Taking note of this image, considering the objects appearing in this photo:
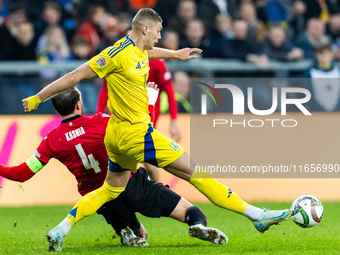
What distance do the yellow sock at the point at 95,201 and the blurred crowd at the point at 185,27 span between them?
5.69m

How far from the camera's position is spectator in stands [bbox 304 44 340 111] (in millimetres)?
9906

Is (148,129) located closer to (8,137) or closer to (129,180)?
(129,180)

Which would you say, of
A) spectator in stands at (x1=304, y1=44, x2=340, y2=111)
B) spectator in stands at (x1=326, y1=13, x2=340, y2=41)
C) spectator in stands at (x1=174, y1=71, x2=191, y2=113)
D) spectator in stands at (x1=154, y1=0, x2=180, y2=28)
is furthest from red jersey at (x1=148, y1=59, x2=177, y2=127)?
spectator in stands at (x1=326, y1=13, x2=340, y2=41)

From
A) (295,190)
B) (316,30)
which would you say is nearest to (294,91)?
(295,190)

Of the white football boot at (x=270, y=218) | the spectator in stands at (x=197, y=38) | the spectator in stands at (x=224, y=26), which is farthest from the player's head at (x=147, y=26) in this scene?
the spectator in stands at (x=224, y=26)

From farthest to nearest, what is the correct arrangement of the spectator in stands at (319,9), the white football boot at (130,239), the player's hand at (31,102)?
the spectator in stands at (319,9)
the white football boot at (130,239)
the player's hand at (31,102)

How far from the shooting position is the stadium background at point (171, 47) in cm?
945

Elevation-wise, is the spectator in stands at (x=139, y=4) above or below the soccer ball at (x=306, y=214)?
above

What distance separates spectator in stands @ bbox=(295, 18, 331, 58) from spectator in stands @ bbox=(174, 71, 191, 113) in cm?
333

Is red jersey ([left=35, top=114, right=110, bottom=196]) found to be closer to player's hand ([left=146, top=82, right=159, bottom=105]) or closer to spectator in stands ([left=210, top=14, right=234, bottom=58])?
player's hand ([left=146, top=82, right=159, bottom=105])

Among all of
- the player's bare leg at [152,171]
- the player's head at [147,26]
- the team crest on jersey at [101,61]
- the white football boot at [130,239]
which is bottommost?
the player's bare leg at [152,171]

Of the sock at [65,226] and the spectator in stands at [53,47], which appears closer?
the sock at [65,226]

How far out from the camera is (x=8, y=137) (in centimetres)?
943

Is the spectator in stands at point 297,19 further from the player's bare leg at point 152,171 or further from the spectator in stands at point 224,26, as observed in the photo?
the player's bare leg at point 152,171
